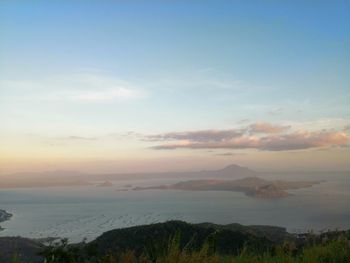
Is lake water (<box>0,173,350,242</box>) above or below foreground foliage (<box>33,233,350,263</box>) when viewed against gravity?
below

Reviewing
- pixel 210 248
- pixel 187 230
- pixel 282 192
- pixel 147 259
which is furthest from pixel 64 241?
pixel 282 192

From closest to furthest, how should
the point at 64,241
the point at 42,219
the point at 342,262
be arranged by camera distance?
the point at 64,241 → the point at 342,262 → the point at 42,219

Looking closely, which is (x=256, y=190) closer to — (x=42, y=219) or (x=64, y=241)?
(x=42, y=219)

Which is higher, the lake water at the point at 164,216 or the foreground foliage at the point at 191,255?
the foreground foliage at the point at 191,255

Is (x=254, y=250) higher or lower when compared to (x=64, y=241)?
lower

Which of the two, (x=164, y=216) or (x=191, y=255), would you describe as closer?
(x=191, y=255)

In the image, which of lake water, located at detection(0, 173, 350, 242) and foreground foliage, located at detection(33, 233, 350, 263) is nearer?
foreground foliage, located at detection(33, 233, 350, 263)

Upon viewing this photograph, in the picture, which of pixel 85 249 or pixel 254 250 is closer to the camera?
pixel 85 249

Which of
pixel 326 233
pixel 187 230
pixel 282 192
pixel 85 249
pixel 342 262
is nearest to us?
pixel 85 249

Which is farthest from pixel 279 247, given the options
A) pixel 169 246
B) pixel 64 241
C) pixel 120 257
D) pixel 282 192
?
pixel 282 192

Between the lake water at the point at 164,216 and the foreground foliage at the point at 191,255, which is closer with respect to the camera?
the foreground foliage at the point at 191,255
